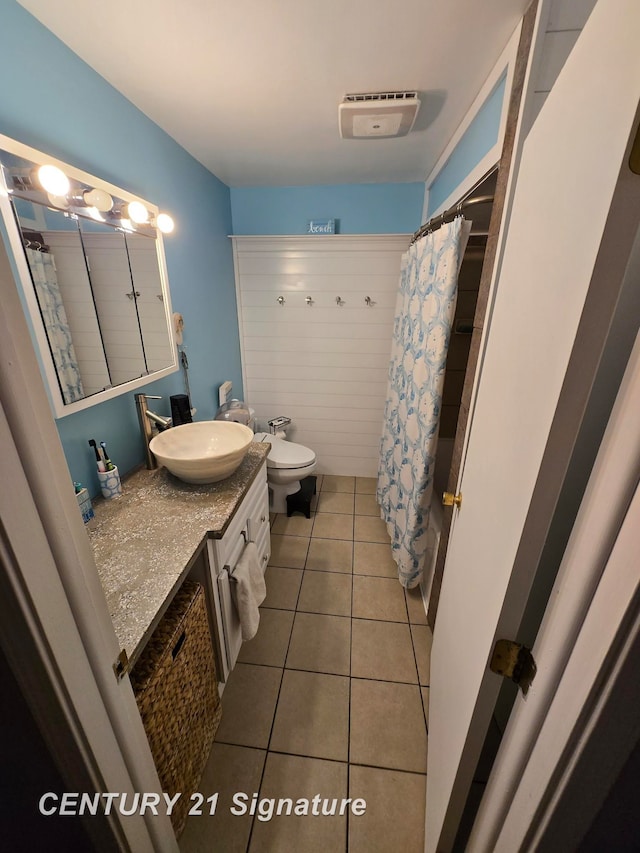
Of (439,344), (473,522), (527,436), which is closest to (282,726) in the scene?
→ (473,522)

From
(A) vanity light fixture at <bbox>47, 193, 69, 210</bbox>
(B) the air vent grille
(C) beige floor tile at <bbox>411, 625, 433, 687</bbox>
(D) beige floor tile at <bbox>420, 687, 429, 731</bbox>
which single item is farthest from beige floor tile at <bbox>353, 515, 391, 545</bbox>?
(B) the air vent grille

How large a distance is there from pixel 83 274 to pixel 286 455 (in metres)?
1.54

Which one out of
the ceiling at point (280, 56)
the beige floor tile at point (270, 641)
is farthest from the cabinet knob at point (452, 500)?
the ceiling at point (280, 56)

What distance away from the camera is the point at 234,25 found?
3.27ft

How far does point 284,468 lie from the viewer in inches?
88.5

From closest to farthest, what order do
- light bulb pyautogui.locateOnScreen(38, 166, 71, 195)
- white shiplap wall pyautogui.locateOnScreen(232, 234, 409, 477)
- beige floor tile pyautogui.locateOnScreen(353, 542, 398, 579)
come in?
light bulb pyautogui.locateOnScreen(38, 166, 71, 195) → beige floor tile pyautogui.locateOnScreen(353, 542, 398, 579) → white shiplap wall pyautogui.locateOnScreen(232, 234, 409, 477)

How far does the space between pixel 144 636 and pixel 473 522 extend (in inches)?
33.5

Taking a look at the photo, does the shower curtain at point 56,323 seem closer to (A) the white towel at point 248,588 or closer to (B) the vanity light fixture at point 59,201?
(B) the vanity light fixture at point 59,201

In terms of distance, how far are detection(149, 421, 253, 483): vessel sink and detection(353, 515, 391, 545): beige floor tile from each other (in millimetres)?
1283

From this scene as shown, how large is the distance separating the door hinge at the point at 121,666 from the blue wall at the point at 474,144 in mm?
1905

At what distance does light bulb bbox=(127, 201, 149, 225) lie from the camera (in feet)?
4.22

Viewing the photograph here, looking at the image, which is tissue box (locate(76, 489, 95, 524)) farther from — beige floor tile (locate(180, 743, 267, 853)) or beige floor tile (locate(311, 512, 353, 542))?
beige floor tile (locate(311, 512, 353, 542))

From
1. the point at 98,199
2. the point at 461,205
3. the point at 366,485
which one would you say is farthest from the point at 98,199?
the point at 366,485

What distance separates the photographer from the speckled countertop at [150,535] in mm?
798
